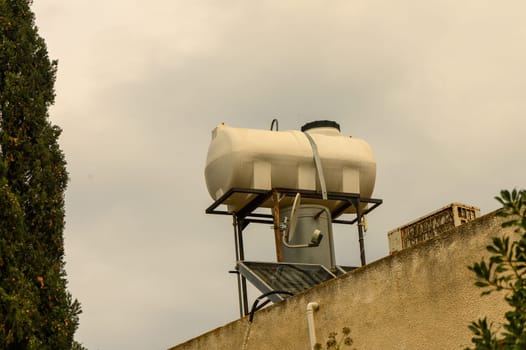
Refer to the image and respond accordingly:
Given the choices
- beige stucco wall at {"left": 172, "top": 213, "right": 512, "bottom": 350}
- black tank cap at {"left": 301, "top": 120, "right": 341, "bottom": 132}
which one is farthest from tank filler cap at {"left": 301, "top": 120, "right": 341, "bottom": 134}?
beige stucco wall at {"left": 172, "top": 213, "right": 512, "bottom": 350}

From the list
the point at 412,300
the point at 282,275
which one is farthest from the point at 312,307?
the point at 282,275

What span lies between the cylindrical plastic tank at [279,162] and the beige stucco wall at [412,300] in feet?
20.0

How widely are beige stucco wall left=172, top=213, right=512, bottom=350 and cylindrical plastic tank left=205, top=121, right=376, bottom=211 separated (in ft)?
20.0

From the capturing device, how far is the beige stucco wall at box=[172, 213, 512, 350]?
9625 millimetres

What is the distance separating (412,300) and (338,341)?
1.30m

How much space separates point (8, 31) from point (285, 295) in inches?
303

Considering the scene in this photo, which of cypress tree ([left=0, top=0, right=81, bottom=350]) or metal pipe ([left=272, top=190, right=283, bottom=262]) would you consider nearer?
cypress tree ([left=0, top=0, right=81, bottom=350])

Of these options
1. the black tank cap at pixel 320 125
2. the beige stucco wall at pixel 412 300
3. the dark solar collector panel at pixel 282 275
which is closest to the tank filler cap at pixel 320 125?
the black tank cap at pixel 320 125

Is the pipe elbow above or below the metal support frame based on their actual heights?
below

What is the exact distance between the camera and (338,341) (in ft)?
36.7

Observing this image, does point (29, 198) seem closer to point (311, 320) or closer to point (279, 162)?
point (279, 162)

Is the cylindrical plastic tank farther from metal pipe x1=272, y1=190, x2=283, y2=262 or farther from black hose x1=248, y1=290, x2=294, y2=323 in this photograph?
black hose x1=248, y1=290, x2=294, y2=323

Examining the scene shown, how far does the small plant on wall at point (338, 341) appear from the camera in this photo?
33.0 feet

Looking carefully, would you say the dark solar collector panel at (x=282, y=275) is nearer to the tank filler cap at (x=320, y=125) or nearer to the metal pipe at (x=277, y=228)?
the metal pipe at (x=277, y=228)
